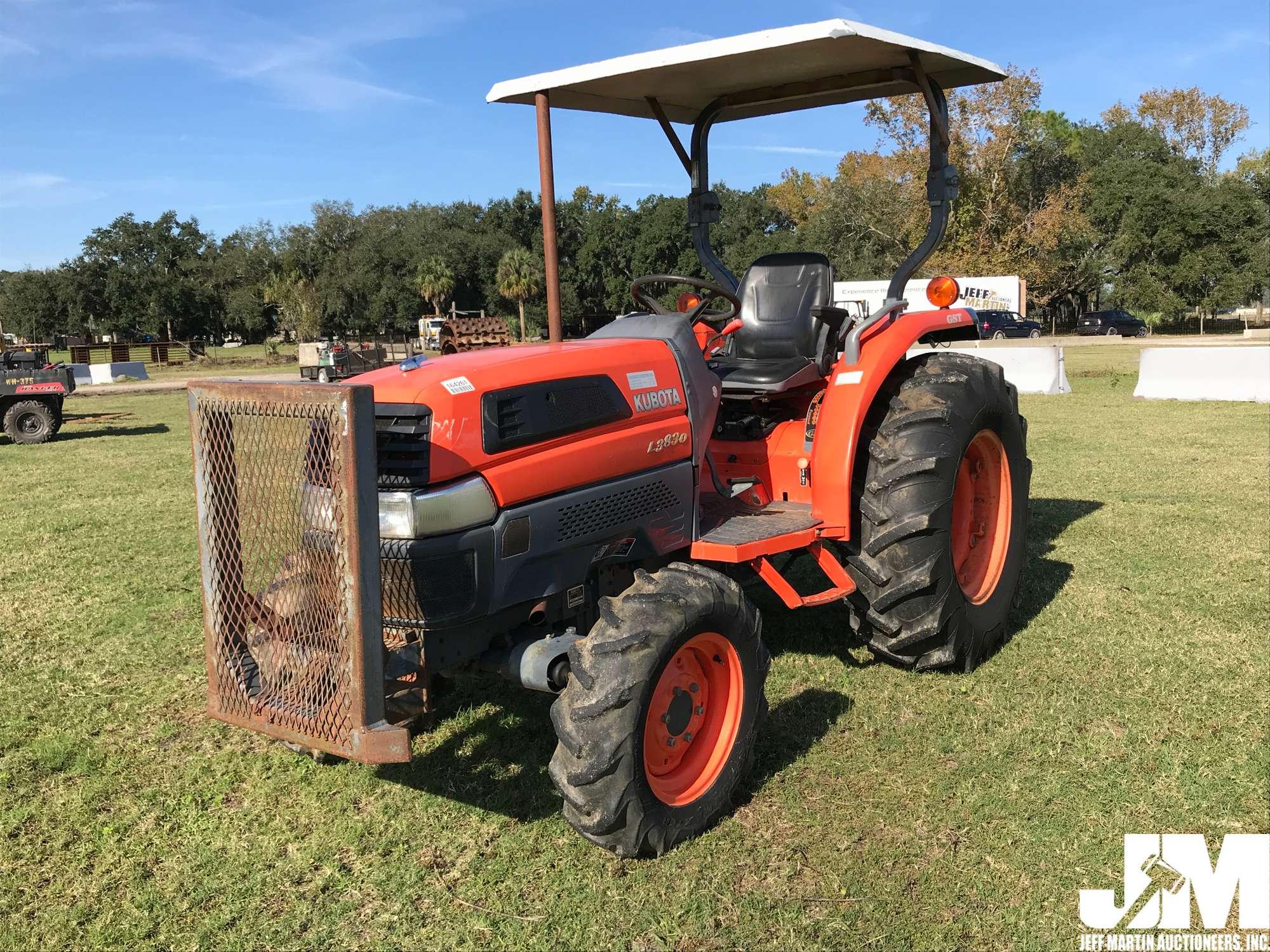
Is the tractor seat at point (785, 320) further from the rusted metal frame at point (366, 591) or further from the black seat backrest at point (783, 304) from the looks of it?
the rusted metal frame at point (366, 591)

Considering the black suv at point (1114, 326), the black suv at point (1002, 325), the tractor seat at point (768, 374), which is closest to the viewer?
the tractor seat at point (768, 374)

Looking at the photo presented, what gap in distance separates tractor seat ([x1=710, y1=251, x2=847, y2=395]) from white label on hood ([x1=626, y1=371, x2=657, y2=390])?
3.17ft

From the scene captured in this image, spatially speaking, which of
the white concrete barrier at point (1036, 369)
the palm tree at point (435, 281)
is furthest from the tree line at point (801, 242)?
the white concrete barrier at point (1036, 369)

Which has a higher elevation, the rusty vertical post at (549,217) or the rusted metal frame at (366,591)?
the rusty vertical post at (549,217)

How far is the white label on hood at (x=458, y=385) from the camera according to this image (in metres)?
3.08

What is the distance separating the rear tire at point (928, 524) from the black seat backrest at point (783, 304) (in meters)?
0.48

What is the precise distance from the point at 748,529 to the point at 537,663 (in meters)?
1.20

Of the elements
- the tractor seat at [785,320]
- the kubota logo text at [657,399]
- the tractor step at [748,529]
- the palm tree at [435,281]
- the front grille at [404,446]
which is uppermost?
the palm tree at [435,281]

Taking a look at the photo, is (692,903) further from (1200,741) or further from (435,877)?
(1200,741)

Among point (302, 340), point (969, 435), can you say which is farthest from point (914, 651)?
point (302, 340)

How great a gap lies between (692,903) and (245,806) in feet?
5.48

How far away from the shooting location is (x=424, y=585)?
3.00 m

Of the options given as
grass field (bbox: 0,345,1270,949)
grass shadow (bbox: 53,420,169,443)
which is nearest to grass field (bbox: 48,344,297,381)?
grass shadow (bbox: 53,420,169,443)

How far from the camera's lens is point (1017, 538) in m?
5.01
